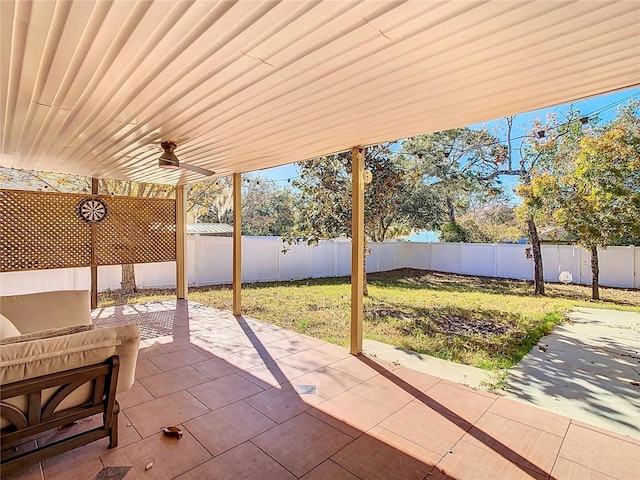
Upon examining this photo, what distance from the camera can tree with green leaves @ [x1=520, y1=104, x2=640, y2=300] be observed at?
6.26 metres

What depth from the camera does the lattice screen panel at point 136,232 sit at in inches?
230

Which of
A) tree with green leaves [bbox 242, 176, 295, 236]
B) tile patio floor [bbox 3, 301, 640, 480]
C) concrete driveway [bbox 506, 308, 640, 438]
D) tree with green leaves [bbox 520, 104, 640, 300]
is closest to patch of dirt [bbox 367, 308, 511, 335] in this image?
concrete driveway [bbox 506, 308, 640, 438]

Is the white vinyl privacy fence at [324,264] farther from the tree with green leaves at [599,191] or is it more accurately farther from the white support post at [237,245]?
the white support post at [237,245]

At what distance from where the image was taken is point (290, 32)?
157 cm

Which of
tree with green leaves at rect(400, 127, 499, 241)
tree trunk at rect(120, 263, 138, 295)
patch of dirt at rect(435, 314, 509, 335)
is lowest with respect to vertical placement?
patch of dirt at rect(435, 314, 509, 335)

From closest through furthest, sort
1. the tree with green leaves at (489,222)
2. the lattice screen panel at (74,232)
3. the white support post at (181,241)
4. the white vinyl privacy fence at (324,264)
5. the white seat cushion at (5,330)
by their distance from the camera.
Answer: the white seat cushion at (5,330) → the lattice screen panel at (74,232) → the white support post at (181,241) → the white vinyl privacy fence at (324,264) → the tree with green leaves at (489,222)

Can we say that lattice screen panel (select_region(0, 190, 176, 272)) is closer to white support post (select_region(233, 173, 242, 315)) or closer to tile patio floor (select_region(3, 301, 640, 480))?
white support post (select_region(233, 173, 242, 315))

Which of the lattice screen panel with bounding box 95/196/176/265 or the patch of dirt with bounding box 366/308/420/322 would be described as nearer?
the patch of dirt with bounding box 366/308/420/322

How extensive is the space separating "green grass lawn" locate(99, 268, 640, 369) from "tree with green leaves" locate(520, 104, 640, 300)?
60.8 inches

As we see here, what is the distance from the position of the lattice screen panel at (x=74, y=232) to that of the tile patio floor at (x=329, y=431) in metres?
3.20

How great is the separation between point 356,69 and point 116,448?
2.76 meters

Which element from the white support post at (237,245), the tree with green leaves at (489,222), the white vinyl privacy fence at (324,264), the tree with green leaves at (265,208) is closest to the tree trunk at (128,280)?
the white vinyl privacy fence at (324,264)

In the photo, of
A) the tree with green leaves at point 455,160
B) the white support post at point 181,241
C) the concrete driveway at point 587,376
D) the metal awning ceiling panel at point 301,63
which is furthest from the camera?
the tree with green leaves at point 455,160

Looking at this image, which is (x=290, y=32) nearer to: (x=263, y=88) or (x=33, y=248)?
(x=263, y=88)
